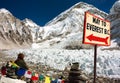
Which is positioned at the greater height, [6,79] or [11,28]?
[11,28]

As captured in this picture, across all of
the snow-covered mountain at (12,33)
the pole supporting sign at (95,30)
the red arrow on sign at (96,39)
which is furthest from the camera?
the snow-covered mountain at (12,33)

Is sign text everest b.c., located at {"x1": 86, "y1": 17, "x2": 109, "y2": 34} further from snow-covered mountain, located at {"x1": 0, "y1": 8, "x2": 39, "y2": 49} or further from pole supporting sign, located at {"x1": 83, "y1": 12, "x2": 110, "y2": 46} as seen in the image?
snow-covered mountain, located at {"x1": 0, "y1": 8, "x2": 39, "y2": 49}

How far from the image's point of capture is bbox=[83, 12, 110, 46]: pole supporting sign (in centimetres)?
902

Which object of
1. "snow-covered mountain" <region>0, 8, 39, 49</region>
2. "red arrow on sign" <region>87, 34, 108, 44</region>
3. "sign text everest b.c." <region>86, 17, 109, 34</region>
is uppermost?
"snow-covered mountain" <region>0, 8, 39, 49</region>

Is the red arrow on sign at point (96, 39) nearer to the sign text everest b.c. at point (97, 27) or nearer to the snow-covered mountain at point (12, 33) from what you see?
the sign text everest b.c. at point (97, 27)

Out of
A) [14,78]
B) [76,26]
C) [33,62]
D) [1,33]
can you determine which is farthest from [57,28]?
[14,78]

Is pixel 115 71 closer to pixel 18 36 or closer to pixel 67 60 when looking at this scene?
pixel 67 60

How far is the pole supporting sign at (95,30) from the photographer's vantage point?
Result: 9.02 m

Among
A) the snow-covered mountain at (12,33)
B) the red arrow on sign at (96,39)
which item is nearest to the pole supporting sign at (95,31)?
the red arrow on sign at (96,39)

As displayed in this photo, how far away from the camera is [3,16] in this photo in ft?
326

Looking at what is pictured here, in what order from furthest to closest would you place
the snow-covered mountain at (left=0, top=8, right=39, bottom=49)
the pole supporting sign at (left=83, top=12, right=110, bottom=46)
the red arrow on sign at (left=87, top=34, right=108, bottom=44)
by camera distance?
the snow-covered mountain at (left=0, top=8, right=39, bottom=49) → the red arrow on sign at (left=87, top=34, right=108, bottom=44) → the pole supporting sign at (left=83, top=12, right=110, bottom=46)

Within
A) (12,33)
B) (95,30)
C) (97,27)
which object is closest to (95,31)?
(95,30)

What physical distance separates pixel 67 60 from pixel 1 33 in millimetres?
61464

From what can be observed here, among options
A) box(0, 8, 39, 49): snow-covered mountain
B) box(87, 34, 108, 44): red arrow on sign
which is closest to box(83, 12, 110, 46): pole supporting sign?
box(87, 34, 108, 44): red arrow on sign
